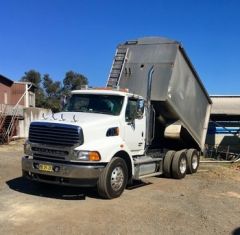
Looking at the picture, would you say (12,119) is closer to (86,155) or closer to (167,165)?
(167,165)

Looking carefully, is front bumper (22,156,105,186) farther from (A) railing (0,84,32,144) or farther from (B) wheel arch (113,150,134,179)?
(A) railing (0,84,32,144)

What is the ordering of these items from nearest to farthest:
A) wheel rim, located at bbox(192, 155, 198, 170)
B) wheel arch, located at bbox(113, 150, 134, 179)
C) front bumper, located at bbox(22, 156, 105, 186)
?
1. front bumper, located at bbox(22, 156, 105, 186)
2. wheel arch, located at bbox(113, 150, 134, 179)
3. wheel rim, located at bbox(192, 155, 198, 170)

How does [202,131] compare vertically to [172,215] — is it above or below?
above

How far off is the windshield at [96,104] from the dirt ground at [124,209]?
80.3 inches

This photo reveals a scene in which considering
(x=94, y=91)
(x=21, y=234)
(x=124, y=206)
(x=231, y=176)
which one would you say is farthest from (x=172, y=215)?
(x=231, y=176)

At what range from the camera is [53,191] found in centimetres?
1139

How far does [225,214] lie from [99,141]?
10.5 ft

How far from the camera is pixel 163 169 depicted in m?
14.4

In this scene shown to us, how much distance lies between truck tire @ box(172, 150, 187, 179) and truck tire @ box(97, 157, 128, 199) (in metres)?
3.63

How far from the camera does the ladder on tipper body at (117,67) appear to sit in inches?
559

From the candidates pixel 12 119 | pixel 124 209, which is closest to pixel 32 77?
pixel 12 119

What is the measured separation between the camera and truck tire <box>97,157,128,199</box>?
1042 cm

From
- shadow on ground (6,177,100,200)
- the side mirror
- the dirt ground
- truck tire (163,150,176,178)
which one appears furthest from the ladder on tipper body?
shadow on ground (6,177,100,200)

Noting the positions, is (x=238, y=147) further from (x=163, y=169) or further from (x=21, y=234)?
(x=21, y=234)
